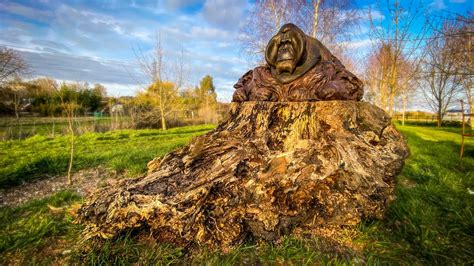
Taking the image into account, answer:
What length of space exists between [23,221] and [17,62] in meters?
21.5

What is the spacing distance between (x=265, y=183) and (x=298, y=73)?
1394 mm

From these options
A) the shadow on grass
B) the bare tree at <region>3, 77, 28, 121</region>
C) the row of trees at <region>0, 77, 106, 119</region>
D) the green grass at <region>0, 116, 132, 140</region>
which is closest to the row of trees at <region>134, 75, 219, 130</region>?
the green grass at <region>0, 116, 132, 140</region>

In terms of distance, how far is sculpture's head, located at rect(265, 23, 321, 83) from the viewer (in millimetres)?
2859

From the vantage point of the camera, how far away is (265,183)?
233 centimetres

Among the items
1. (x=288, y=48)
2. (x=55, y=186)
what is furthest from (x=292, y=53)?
(x=55, y=186)

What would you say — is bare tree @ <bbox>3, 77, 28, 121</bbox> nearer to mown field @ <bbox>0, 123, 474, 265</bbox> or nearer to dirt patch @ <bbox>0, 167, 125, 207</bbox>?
dirt patch @ <bbox>0, 167, 125, 207</bbox>

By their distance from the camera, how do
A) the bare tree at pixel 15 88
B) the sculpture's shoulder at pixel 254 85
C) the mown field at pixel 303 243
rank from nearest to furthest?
the mown field at pixel 303 243, the sculpture's shoulder at pixel 254 85, the bare tree at pixel 15 88

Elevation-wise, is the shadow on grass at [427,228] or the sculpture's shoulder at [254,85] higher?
the sculpture's shoulder at [254,85]

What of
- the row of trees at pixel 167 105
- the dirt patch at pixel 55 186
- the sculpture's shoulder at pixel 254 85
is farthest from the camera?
the row of trees at pixel 167 105

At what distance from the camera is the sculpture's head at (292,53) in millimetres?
2859

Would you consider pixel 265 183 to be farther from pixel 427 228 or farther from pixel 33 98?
pixel 33 98

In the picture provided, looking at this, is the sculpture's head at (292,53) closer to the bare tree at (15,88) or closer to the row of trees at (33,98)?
the row of trees at (33,98)

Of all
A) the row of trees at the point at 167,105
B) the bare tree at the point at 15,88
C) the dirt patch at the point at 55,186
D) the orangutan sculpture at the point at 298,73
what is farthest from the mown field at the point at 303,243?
the bare tree at the point at 15,88

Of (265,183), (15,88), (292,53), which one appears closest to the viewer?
(265,183)
